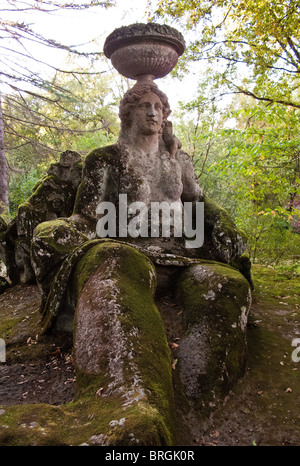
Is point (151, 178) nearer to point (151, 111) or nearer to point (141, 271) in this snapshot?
point (151, 111)

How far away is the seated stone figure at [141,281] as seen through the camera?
1.98 metres

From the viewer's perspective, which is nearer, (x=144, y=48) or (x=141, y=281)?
(x=141, y=281)

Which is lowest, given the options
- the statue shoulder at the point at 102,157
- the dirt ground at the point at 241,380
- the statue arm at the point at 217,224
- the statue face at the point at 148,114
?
the dirt ground at the point at 241,380

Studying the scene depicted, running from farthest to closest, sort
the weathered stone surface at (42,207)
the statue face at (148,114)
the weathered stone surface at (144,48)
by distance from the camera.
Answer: the weathered stone surface at (42,207) → the statue face at (148,114) → the weathered stone surface at (144,48)

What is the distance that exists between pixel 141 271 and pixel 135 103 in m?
1.98

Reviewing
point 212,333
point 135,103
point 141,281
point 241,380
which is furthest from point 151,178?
point 241,380

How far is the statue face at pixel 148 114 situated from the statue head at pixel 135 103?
1 cm

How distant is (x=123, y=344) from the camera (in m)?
2.05

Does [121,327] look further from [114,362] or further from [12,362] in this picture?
[12,362]

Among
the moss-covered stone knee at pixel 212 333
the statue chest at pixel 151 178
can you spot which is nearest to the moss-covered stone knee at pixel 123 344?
the moss-covered stone knee at pixel 212 333

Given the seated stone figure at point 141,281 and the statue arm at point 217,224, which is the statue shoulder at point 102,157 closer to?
the seated stone figure at point 141,281
